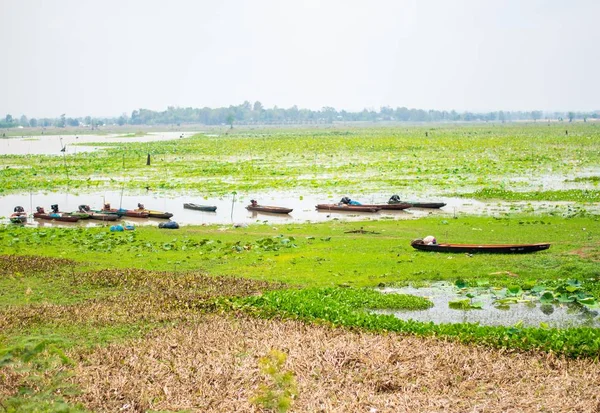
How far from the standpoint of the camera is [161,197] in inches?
1503

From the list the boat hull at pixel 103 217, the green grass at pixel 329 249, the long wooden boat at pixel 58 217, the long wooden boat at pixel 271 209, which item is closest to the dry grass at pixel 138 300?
the green grass at pixel 329 249

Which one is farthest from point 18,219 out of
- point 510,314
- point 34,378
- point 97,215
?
point 510,314

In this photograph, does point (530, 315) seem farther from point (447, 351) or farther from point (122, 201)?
point (122, 201)

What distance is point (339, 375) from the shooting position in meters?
11.5

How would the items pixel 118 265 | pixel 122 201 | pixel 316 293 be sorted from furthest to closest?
pixel 122 201 < pixel 118 265 < pixel 316 293

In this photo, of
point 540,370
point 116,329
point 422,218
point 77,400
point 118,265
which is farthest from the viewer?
point 422,218

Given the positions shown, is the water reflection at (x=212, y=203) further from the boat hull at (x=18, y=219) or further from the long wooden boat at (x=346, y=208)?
the boat hull at (x=18, y=219)

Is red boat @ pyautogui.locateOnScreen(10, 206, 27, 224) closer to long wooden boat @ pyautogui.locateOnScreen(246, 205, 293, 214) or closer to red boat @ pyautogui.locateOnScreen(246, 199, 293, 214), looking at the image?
red boat @ pyautogui.locateOnScreen(246, 199, 293, 214)

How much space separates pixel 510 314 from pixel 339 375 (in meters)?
5.73

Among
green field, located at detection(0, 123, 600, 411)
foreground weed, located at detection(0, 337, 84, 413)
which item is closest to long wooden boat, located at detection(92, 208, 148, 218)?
green field, located at detection(0, 123, 600, 411)

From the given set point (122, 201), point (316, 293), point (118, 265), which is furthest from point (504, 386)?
point (122, 201)

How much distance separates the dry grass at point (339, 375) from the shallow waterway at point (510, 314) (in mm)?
2346

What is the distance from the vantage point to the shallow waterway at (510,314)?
15.0m

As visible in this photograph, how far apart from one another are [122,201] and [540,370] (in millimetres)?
28768
